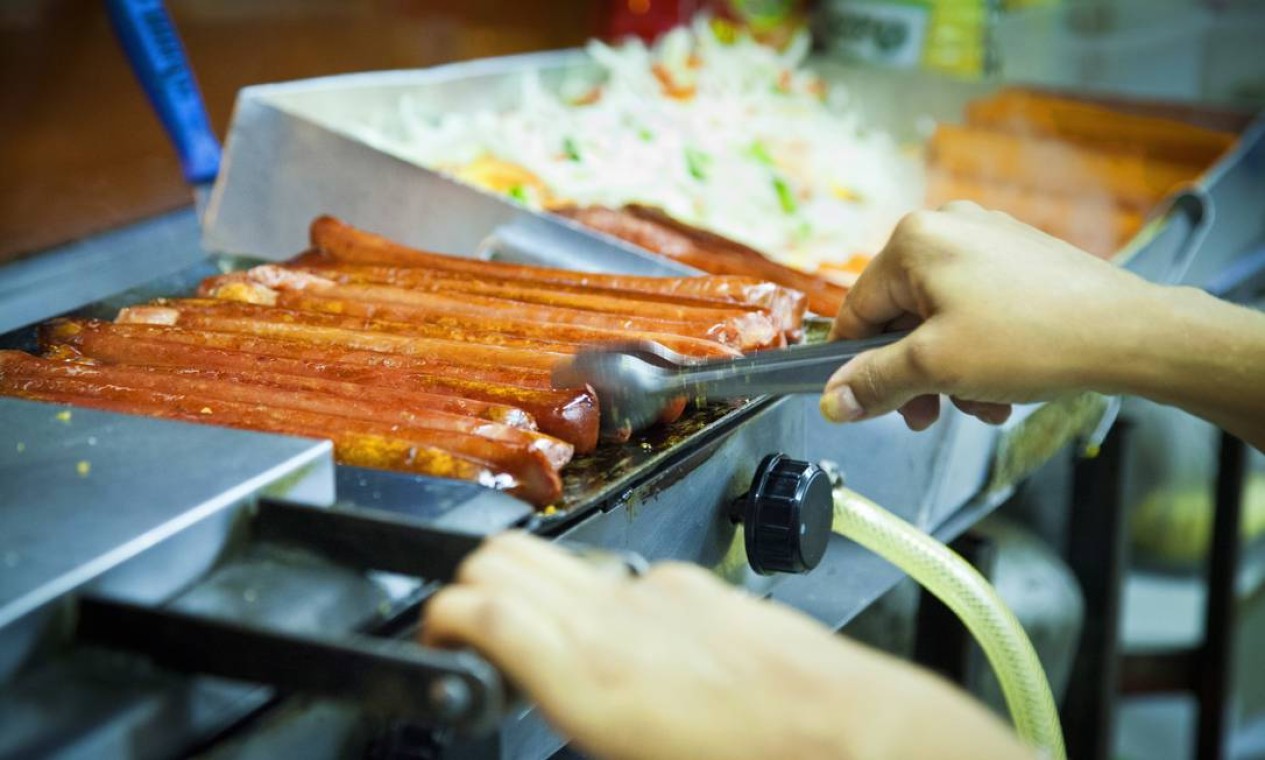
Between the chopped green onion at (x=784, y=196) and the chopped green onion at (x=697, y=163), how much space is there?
0.58 feet

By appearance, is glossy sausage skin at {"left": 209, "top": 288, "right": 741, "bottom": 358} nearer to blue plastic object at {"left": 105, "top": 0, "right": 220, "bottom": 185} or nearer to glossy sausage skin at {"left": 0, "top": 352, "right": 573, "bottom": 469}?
glossy sausage skin at {"left": 0, "top": 352, "right": 573, "bottom": 469}

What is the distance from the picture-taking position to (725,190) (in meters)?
3.04

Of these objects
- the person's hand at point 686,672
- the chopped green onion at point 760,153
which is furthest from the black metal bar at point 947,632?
the person's hand at point 686,672

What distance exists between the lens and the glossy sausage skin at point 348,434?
1.23 meters

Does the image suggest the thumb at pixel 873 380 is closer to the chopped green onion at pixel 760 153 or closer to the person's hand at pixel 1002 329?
the person's hand at pixel 1002 329

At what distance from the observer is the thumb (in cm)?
137

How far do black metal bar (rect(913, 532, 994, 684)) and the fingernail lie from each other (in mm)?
935

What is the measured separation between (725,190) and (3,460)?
2.12 metres

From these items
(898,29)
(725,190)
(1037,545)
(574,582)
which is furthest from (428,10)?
(574,582)

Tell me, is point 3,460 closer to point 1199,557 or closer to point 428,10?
point 428,10

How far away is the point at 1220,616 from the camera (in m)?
3.39

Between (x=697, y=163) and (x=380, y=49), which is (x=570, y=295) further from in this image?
(x=380, y=49)

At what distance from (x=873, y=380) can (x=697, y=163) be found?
183cm

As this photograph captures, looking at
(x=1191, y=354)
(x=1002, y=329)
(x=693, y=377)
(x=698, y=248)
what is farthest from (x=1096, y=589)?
(x=693, y=377)
